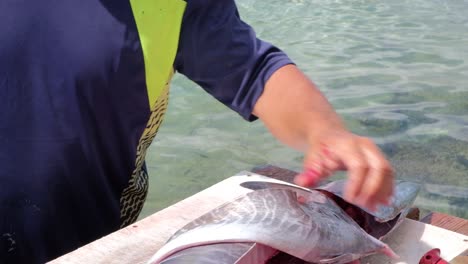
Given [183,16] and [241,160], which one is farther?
[241,160]

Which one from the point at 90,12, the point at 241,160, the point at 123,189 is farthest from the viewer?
the point at 241,160

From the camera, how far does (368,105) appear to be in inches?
211

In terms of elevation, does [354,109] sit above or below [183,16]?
below

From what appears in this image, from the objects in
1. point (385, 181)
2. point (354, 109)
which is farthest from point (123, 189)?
point (354, 109)

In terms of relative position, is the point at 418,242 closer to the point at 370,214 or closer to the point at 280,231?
the point at 370,214

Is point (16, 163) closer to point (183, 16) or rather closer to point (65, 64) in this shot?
point (65, 64)

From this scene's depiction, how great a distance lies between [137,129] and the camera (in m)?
1.86

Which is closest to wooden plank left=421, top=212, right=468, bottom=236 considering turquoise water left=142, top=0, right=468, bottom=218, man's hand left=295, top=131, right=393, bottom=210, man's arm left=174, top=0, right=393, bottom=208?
man's arm left=174, top=0, right=393, bottom=208

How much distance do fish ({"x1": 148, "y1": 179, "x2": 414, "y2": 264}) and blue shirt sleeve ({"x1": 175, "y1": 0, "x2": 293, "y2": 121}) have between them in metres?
0.30

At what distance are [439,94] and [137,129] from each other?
4.18m

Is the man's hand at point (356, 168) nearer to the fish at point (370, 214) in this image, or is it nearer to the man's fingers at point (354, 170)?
the man's fingers at point (354, 170)

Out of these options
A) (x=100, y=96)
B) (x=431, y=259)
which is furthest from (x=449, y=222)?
(x=100, y=96)

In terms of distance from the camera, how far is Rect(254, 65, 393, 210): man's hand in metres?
1.36

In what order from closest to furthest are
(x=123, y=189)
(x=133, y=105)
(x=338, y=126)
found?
(x=338, y=126) → (x=133, y=105) → (x=123, y=189)
